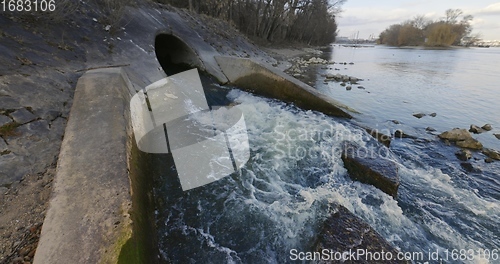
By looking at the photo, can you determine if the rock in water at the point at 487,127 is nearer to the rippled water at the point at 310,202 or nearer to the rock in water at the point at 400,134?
the rippled water at the point at 310,202

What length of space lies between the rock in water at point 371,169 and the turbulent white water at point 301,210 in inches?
7.4

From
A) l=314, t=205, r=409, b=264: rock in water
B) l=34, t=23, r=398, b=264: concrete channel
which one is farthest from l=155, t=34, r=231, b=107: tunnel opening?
l=314, t=205, r=409, b=264: rock in water

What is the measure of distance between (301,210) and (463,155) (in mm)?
5527

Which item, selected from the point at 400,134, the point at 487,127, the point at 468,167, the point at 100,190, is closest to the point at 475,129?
the point at 487,127

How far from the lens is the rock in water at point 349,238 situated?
2.96 meters

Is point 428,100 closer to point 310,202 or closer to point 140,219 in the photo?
point 310,202

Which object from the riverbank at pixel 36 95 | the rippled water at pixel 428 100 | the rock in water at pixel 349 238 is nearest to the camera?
the riverbank at pixel 36 95

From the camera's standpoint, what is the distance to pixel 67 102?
448 centimetres

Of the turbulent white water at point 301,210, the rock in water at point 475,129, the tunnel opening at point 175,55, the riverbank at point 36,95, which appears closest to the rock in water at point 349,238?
the turbulent white water at point 301,210

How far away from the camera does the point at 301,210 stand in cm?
396

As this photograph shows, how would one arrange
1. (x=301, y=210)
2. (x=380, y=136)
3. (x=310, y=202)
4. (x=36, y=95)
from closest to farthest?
1. (x=301, y=210)
2. (x=310, y=202)
3. (x=36, y=95)
4. (x=380, y=136)

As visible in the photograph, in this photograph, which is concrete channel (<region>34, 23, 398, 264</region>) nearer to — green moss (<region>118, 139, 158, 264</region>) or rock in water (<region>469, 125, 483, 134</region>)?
green moss (<region>118, 139, 158, 264</region>)

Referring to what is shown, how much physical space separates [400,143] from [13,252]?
852 centimetres

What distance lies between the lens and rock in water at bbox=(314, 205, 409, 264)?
2961 mm
